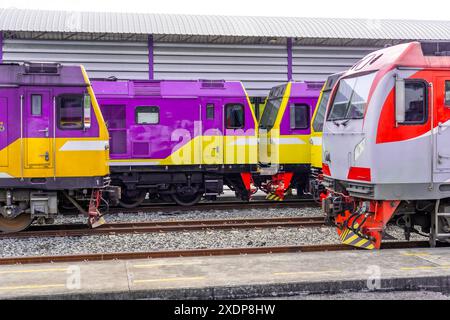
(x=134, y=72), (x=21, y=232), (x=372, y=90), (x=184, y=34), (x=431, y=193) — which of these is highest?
(x=184, y=34)

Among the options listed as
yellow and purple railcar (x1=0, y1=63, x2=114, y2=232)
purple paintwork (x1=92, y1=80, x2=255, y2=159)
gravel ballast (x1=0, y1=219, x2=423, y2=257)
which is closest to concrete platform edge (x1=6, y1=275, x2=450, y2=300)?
gravel ballast (x1=0, y1=219, x2=423, y2=257)

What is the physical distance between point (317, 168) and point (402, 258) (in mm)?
6406

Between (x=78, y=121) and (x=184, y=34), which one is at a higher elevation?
(x=184, y=34)

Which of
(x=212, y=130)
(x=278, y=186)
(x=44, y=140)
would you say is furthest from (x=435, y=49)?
(x=278, y=186)

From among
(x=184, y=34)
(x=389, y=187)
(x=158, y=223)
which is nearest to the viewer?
(x=389, y=187)

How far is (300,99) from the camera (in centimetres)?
1593

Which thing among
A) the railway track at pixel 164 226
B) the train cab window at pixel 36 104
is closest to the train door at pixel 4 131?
the train cab window at pixel 36 104

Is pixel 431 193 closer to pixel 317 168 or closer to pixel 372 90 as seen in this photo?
pixel 372 90

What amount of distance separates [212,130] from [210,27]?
6.56 meters

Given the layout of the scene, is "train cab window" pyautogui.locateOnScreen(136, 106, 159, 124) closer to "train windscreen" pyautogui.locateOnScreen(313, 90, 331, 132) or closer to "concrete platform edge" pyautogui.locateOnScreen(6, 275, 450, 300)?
"train windscreen" pyautogui.locateOnScreen(313, 90, 331, 132)

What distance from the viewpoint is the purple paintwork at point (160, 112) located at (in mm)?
14469

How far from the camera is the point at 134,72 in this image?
65.0 feet

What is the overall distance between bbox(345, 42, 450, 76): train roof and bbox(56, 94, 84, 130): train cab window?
5649 mm
